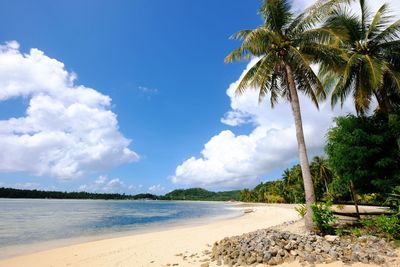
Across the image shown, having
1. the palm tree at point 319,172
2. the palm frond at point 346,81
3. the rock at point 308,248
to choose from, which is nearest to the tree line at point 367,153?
the palm frond at point 346,81

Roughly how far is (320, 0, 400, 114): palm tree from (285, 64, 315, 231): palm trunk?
2.30 m

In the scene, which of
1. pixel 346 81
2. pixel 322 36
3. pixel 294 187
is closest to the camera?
pixel 322 36

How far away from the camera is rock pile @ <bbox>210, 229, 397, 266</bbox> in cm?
775

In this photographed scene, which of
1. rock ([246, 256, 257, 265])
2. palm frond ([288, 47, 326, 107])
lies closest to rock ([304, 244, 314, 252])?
rock ([246, 256, 257, 265])

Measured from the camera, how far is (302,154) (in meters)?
12.1

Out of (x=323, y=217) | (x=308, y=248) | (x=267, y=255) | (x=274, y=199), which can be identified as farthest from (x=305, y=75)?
(x=274, y=199)

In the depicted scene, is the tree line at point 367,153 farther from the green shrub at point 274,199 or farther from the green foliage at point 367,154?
the green shrub at point 274,199

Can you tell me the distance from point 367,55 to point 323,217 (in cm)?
736

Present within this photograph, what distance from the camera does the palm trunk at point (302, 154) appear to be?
37.2ft

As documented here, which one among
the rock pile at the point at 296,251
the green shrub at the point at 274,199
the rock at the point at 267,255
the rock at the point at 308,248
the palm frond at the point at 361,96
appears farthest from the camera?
the green shrub at the point at 274,199

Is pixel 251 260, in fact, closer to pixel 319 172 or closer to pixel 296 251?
pixel 296 251

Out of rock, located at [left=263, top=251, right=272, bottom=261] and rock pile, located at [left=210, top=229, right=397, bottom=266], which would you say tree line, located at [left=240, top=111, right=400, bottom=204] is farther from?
rock, located at [left=263, top=251, right=272, bottom=261]

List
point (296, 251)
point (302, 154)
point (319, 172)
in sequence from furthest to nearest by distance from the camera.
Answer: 1. point (319, 172)
2. point (302, 154)
3. point (296, 251)

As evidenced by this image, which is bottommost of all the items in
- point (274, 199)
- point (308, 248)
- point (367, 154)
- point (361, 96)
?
point (308, 248)
